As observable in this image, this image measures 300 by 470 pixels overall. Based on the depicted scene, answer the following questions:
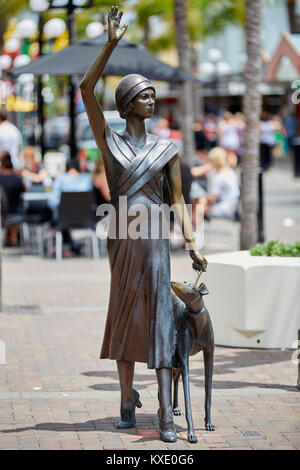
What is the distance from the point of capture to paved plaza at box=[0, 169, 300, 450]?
594 centimetres

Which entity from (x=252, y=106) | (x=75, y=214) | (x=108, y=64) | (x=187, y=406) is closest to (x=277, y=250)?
(x=187, y=406)

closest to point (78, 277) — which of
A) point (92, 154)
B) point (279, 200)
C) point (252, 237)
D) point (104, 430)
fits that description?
point (252, 237)

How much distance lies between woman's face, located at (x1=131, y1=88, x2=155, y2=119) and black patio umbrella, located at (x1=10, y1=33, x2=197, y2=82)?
863cm

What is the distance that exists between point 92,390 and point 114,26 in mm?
2777

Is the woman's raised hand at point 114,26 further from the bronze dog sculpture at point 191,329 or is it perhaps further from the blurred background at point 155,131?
the blurred background at point 155,131

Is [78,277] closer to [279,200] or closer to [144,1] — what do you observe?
[279,200]

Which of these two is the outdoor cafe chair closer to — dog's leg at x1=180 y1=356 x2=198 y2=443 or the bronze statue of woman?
the bronze statue of woman

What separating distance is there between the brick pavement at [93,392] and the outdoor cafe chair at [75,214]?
335 centimetres

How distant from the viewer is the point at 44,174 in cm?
1673

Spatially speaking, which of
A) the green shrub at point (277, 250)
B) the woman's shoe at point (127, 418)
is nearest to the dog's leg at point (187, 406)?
the woman's shoe at point (127, 418)

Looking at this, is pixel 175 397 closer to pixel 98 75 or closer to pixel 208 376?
pixel 208 376

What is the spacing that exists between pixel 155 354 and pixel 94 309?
483 cm

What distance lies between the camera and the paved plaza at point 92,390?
5941mm

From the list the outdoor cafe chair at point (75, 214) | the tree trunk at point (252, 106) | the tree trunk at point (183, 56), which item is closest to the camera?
the tree trunk at point (252, 106)
